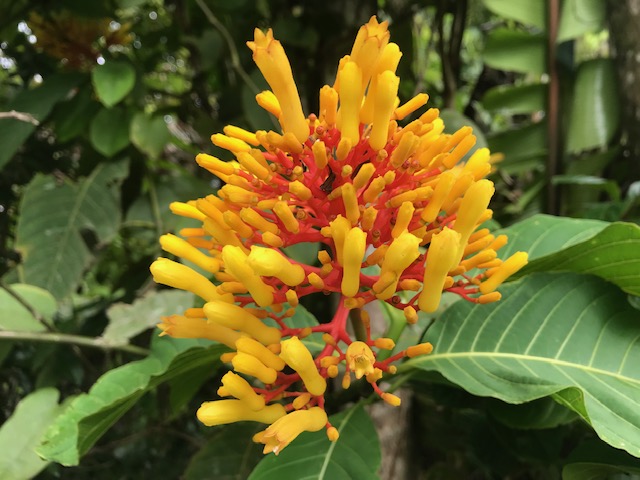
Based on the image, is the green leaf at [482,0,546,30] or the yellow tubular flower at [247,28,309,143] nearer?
the yellow tubular flower at [247,28,309,143]

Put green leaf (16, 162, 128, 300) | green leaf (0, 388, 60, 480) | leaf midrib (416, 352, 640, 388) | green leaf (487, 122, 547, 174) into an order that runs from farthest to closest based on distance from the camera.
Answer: green leaf (487, 122, 547, 174) < green leaf (16, 162, 128, 300) < green leaf (0, 388, 60, 480) < leaf midrib (416, 352, 640, 388)

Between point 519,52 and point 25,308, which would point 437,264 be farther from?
point 519,52

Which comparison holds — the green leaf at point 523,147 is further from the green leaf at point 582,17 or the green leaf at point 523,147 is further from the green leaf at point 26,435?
the green leaf at point 26,435

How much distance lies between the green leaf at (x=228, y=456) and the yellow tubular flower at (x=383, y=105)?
493 mm

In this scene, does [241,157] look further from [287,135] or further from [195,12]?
[195,12]

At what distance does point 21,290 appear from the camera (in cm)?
88

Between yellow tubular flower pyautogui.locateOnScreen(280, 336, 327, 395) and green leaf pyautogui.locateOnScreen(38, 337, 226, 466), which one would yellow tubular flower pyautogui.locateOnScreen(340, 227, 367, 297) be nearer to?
yellow tubular flower pyautogui.locateOnScreen(280, 336, 327, 395)

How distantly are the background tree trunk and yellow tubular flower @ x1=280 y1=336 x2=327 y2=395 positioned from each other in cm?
91

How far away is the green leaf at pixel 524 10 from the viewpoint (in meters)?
1.15

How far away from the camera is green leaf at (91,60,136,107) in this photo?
958 millimetres

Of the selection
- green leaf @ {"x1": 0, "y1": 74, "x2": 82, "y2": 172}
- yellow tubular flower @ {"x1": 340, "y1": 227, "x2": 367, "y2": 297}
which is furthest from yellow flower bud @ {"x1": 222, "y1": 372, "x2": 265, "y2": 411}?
green leaf @ {"x1": 0, "y1": 74, "x2": 82, "y2": 172}

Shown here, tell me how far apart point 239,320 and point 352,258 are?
111mm

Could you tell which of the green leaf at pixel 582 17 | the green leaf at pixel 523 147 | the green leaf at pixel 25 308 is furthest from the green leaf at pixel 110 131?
the green leaf at pixel 582 17

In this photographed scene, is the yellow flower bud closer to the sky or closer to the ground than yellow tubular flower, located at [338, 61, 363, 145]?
closer to the ground
